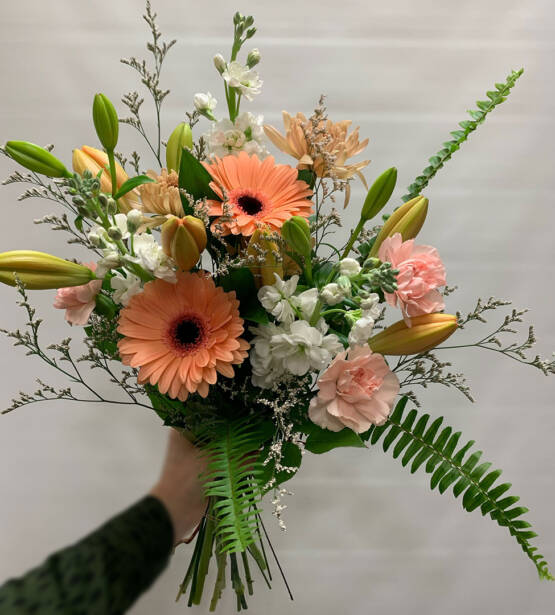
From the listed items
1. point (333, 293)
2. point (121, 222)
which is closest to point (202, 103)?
point (121, 222)

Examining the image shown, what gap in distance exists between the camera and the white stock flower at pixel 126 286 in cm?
60

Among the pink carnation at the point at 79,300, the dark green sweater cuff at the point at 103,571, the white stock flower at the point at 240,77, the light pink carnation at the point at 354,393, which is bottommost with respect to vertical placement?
the dark green sweater cuff at the point at 103,571

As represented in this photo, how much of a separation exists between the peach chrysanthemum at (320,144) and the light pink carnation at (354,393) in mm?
208

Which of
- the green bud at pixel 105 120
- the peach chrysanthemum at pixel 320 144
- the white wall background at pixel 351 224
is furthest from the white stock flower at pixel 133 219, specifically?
the white wall background at pixel 351 224

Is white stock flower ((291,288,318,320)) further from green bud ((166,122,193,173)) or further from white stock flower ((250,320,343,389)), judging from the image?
green bud ((166,122,193,173))

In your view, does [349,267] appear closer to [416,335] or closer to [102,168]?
[416,335]

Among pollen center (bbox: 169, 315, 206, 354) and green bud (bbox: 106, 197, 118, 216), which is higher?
green bud (bbox: 106, 197, 118, 216)

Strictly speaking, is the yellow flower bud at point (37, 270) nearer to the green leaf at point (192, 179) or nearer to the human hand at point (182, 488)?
the green leaf at point (192, 179)

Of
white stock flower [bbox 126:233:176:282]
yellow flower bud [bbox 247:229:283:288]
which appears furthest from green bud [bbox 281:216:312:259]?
white stock flower [bbox 126:233:176:282]

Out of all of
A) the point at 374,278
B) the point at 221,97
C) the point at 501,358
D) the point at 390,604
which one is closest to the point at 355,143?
the point at 374,278

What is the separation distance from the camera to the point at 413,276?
588mm

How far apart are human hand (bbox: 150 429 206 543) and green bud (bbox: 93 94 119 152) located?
0.39 meters

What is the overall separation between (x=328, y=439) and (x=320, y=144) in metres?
0.34

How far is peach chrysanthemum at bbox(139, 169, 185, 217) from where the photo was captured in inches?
23.7
